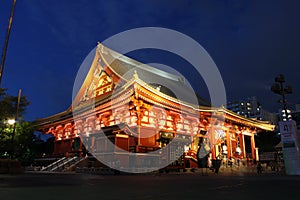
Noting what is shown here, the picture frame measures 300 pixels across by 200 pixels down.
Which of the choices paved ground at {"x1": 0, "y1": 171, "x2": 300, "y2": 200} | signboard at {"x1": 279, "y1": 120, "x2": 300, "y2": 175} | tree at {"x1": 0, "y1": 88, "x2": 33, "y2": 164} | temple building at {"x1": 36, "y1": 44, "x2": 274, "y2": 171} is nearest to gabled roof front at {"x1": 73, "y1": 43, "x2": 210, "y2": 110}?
temple building at {"x1": 36, "y1": 44, "x2": 274, "y2": 171}

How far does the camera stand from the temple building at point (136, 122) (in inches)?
768

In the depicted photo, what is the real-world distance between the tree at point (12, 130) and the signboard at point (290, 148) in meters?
19.5

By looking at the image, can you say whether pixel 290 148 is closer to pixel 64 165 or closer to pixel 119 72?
pixel 119 72

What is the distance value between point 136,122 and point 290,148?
1276cm

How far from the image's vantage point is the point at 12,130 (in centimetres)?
2412

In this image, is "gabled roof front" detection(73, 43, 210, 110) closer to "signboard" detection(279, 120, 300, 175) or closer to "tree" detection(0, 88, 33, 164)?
"tree" detection(0, 88, 33, 164)

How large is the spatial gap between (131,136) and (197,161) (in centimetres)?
694

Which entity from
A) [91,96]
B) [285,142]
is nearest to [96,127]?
[91,96]

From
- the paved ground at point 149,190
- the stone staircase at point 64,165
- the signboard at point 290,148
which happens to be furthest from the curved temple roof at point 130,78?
the paved ground at point 149,190

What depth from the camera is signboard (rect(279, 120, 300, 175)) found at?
576 inches

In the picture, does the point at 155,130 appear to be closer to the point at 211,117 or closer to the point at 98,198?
the point at 211,117

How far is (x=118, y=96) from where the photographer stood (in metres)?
21.0

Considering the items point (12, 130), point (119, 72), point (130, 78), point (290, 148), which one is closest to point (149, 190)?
point (290, 148)

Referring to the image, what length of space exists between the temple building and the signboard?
7.78 m
